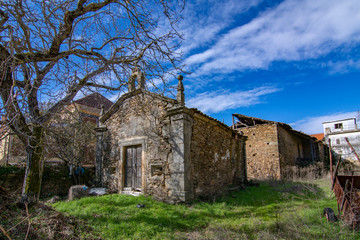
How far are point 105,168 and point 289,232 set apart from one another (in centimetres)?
811

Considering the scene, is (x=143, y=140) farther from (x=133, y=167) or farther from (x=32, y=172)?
(x=32, y=172)

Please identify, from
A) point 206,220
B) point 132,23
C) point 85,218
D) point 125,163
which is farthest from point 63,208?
point 132,23

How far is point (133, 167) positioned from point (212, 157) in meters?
3.41

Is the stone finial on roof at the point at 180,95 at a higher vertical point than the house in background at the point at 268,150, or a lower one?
higher

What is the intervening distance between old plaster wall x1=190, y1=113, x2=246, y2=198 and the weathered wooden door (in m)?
2.50

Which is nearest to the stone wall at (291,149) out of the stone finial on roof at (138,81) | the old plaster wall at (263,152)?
the old plaster wall at (263,152)

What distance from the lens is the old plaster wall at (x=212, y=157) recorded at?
7.89 meters

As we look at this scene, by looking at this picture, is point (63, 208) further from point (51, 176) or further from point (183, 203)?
point (51, 176)

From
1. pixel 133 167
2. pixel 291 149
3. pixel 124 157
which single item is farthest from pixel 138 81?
pixel 291 149

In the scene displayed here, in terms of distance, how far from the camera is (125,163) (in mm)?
9305

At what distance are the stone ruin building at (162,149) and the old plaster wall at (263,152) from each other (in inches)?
187

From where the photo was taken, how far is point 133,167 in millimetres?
8922

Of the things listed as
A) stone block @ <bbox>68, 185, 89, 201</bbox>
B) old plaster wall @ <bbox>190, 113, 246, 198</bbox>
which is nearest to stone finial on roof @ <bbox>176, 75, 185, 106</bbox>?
old plaster wall @ <bbox>190, 113, 246, 198</bbox>

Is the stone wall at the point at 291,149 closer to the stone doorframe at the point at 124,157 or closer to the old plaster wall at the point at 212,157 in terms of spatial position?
the old plaster wall at the point at 212,157
